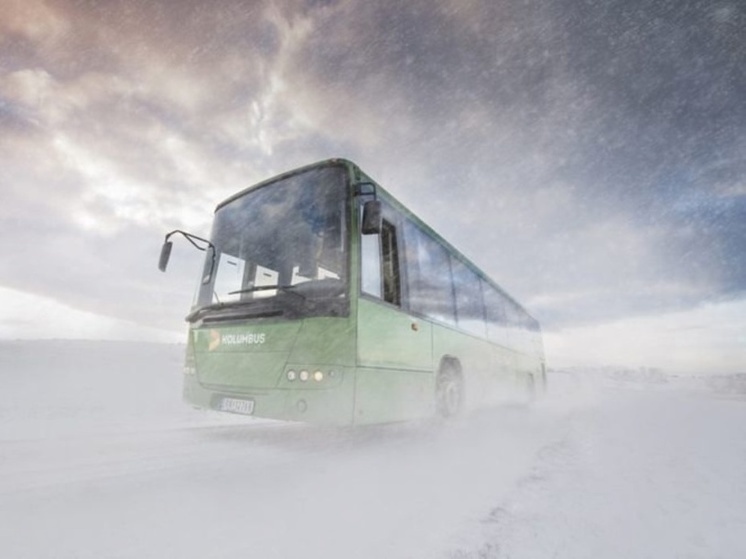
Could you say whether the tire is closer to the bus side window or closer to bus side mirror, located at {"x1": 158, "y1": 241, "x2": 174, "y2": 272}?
the bus side window

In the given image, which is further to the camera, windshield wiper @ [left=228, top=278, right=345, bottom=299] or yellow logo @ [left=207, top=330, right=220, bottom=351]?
yellow logo @ [left=207, top=330, right=220, bottom=351]

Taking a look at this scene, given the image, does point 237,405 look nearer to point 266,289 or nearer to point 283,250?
point 266,289

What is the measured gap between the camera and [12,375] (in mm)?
13695

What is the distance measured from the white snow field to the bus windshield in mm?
1665

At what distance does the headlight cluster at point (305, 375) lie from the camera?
415 centimetres

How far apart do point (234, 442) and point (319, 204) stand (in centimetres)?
302

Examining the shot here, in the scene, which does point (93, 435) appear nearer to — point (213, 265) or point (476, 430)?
point (213, 265)

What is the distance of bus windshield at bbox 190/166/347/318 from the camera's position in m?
4.46

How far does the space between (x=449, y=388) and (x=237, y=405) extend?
3.35m

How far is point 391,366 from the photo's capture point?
4.79 metres

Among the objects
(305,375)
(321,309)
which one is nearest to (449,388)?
(305,375)

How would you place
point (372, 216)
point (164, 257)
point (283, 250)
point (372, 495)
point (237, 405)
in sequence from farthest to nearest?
point (164, 257) → point (283, 250) → point (237, 405) → point (372, 216) → point (372, 495)

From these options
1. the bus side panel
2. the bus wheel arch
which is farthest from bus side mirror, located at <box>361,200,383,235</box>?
the bus wheel arch

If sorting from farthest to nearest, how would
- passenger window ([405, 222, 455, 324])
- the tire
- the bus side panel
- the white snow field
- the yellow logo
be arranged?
the tire, passenger window ([405, 222, 455, 324]), the yellow logo, the bus side panel, the white snow field
